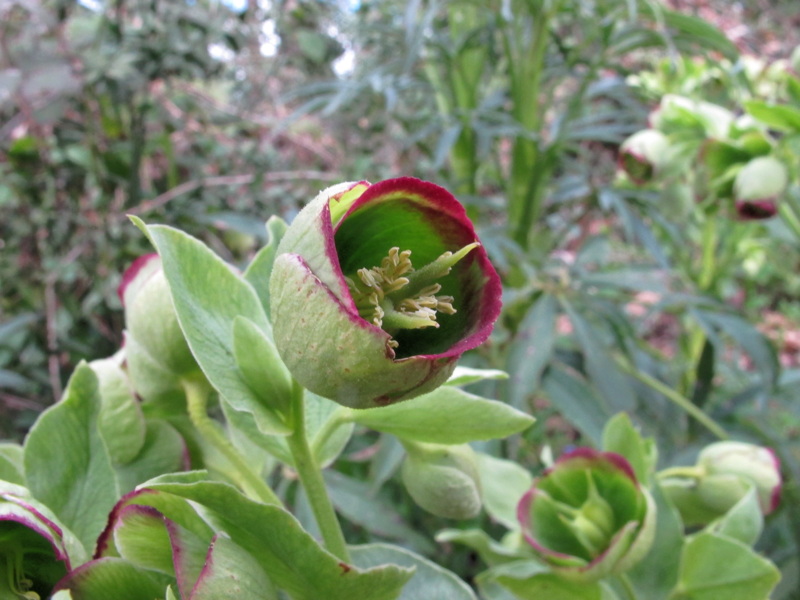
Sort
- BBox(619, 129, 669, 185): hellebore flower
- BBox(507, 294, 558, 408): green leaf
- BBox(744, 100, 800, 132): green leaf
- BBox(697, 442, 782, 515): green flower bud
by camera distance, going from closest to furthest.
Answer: BBox(697, 442, 782, 515): green flower bud, BBox(744, 100, 800, 132): green leaf, BBox(507, 294, 558, 408): green leaf, BBox(619, 129, 669, 185): hellebore flower

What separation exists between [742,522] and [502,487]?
17 cm

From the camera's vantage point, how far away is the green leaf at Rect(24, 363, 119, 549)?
0.33 metres

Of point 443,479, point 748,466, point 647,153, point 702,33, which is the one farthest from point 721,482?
point 702,33

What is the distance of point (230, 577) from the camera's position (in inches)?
10.1

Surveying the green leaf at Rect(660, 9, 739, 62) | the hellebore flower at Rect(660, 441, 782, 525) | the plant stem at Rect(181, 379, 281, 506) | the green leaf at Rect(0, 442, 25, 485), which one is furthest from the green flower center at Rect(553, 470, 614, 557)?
the green leaf at Rect(660, 9, 739, 62)

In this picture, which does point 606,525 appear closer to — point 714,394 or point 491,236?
point 491,236

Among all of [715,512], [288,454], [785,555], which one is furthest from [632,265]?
[288,454]

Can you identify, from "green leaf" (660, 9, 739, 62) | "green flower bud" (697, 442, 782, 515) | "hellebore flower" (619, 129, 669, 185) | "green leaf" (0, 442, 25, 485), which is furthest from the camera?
"green leaf" (660, 9, 739, 62)

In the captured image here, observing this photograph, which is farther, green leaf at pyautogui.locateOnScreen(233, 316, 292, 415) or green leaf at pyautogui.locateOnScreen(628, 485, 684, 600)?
green leaf at pyautogui.locateOnScreen(628, 485, 684, 600)

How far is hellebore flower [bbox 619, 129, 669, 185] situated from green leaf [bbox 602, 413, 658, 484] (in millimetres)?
581

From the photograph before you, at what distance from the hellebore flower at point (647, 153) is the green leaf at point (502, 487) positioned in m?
0.60

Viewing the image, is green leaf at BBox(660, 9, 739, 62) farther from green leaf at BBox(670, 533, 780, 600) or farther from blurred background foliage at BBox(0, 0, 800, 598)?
green leaf at BBox(670, 533, 780, 600)

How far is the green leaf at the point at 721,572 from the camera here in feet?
1.41

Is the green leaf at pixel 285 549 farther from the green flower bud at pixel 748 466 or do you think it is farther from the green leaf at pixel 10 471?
the green flower bud at pixel 748 466
